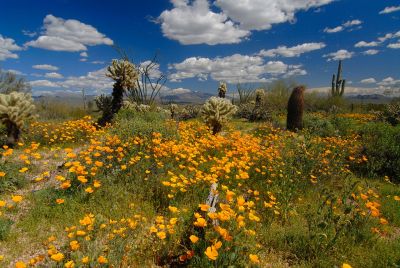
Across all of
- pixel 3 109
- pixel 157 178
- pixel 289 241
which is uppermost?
pixel 3 109

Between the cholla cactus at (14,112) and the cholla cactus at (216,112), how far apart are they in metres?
5.81

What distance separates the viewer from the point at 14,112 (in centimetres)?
883

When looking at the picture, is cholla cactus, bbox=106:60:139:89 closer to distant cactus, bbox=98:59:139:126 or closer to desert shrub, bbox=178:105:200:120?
distant cactus, bbox=98:59:139:126

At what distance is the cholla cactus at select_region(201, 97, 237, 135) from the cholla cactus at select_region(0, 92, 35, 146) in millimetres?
5809

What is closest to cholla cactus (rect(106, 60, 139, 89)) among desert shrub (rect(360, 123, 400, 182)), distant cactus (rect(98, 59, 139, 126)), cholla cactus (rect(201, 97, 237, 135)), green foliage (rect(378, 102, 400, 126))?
distant cactus (rect(98, 59, 139, 126))

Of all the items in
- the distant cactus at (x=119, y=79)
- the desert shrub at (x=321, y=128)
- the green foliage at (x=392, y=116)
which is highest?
the distant cactus at (x=119, y=79)

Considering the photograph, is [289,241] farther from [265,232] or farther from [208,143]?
[208,143]

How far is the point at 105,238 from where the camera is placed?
4086mm

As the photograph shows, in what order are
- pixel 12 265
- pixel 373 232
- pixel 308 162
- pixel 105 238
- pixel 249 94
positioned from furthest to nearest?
pixel 249 94 < pixel 308 162 < pixel 373 232 < pixel 105 238 < pixel 12 265

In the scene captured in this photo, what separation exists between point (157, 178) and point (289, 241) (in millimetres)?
2550

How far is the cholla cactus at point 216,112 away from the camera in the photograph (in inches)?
448

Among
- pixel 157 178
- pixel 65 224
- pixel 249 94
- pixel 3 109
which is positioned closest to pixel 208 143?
pixel 157 178

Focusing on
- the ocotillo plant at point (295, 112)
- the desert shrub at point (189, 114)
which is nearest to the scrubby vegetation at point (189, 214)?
the ocotillo plant at point (295, 112)

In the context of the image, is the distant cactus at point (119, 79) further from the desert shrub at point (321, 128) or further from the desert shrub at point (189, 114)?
the desert shrub at point (189, 114)
